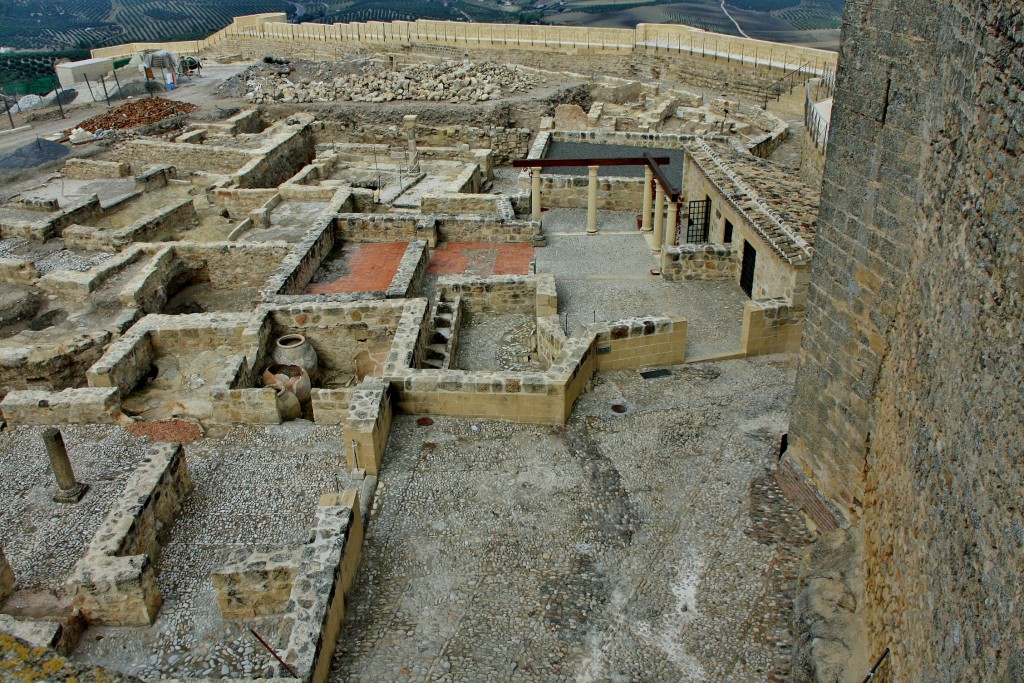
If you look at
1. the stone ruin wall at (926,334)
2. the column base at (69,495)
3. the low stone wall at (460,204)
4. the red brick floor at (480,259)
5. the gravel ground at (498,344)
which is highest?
the stone ruin wall at (926,334)

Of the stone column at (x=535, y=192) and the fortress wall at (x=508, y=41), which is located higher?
the fortress wall at (x=508, y=41)

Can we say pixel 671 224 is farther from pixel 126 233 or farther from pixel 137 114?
pixel 137 114

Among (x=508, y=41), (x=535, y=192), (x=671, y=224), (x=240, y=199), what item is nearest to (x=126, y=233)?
(x=240, y=199)

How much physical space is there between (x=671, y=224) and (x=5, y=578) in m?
11.8

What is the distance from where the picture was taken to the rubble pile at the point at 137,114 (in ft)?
96.3

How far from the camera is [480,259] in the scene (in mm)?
16797

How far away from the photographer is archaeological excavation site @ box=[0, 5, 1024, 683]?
7270mm

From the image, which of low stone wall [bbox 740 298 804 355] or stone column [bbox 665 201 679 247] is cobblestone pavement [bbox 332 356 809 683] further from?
stone column [bbox 665 201 679 247]

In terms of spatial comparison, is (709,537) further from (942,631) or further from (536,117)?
(536,117)

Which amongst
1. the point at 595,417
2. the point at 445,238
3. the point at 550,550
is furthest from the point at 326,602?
the point at 445,238

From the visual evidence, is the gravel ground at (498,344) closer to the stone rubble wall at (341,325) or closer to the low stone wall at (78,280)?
the stone rubble wall at (341,325)

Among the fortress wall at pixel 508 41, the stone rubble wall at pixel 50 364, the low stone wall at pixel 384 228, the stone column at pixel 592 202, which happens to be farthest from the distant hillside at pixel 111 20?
the stone rubble wall at pixel 50 364

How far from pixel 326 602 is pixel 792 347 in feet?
26.2

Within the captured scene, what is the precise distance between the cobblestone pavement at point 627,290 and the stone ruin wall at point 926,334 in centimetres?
446
